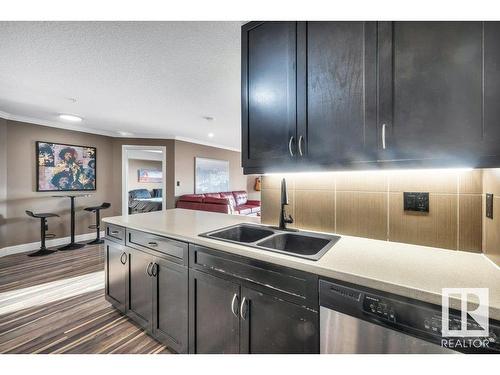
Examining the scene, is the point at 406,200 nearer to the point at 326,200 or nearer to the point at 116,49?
the point at 326,200

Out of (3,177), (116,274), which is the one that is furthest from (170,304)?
(3,177)

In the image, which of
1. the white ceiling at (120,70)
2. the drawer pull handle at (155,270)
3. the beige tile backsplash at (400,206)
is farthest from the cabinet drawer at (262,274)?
the white ceiling at (120,70)

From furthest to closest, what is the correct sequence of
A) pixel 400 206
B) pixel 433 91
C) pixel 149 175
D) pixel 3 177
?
pixel 149 175 < pixel 3 177 < pixel 400 206 < pixel 433 91

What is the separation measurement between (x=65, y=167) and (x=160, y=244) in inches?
152

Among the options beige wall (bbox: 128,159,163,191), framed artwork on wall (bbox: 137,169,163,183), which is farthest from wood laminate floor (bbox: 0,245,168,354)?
framed artwork on wall (bbox: 137,169,163,183)

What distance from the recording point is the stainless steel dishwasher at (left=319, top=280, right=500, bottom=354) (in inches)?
28.5

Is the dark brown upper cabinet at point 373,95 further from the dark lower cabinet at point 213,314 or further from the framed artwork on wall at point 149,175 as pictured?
the framed artwork on wall at point 149,175

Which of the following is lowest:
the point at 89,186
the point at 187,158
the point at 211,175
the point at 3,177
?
the point at 89,186

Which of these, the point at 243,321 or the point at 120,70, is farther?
the point at 120,70

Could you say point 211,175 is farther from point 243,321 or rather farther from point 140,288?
point 243,321

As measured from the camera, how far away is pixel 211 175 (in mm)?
6262

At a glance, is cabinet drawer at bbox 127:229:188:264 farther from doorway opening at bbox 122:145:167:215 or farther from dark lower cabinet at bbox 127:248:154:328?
doorway opening at bbox 122:145:167:215

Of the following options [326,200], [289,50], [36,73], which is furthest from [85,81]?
[326,200]

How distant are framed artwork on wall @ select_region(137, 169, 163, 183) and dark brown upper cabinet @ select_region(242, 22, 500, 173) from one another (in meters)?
8.92
